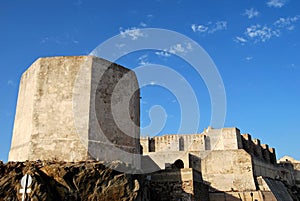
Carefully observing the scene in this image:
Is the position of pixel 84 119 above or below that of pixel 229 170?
above

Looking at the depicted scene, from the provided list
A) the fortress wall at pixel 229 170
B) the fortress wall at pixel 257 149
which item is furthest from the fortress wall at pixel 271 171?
the fortress wall at pixel 257 149

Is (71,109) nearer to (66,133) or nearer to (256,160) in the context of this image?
(66,133)

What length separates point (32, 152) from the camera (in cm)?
1598

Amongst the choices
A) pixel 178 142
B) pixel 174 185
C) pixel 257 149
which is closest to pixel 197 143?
pixel 178 142

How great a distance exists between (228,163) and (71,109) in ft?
48.9

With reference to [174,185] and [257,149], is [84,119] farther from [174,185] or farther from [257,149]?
[257,149]

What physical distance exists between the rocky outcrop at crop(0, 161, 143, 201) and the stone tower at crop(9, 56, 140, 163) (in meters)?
1.81

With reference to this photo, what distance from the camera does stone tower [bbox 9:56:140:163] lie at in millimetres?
16156

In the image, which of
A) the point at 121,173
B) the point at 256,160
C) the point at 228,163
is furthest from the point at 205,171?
the point at 121,173

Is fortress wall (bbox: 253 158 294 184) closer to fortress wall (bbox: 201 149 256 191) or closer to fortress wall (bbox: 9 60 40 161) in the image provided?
fortress wall (bbox: 201 149 256 191)

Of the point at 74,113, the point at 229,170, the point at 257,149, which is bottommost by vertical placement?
the point at 229,170

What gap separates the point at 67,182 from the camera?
13.7m

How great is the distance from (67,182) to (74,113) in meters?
4.11

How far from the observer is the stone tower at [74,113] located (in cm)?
1616
